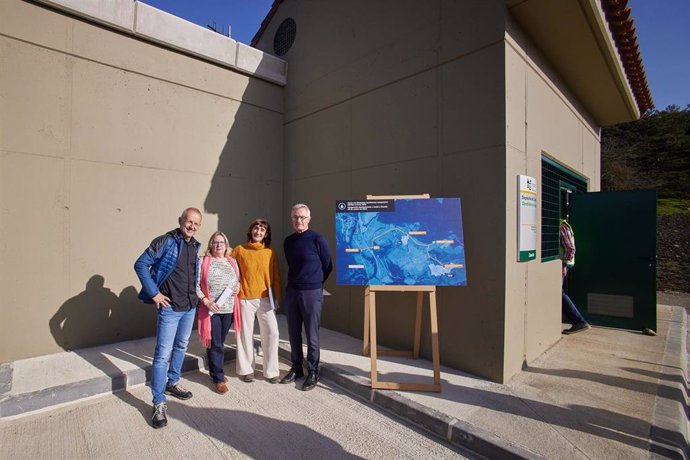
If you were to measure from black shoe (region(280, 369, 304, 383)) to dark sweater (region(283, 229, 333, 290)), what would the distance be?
100 centimetres

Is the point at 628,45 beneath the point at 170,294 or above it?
above

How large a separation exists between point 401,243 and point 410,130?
65.6 inches

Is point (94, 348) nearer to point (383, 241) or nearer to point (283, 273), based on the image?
point (283, 273)

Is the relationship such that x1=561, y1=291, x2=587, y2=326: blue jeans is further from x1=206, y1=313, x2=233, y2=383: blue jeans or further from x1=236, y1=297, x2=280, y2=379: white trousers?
x1=206, y1=313, x2=233, y2=383: blue jeans

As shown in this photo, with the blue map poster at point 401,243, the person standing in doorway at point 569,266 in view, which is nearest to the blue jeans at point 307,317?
the blue map poster at point 401,243

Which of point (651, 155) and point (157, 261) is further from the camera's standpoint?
point (651, 155)

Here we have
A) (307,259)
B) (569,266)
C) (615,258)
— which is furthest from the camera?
(615,258)

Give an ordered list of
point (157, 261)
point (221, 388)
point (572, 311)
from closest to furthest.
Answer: point (157, 261) < point (221, 388) < point (572, 311)

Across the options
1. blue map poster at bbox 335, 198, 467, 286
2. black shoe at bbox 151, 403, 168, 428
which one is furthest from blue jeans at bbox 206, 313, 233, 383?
blue map poster at bbox 335, 198, 467, 286

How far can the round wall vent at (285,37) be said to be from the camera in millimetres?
6301

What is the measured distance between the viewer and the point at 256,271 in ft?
11.9

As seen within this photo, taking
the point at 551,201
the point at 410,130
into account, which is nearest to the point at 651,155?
the point at 551,201

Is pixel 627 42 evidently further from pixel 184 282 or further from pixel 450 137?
pixel 184 282

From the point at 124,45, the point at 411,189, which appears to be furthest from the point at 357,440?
the point at 124,45
